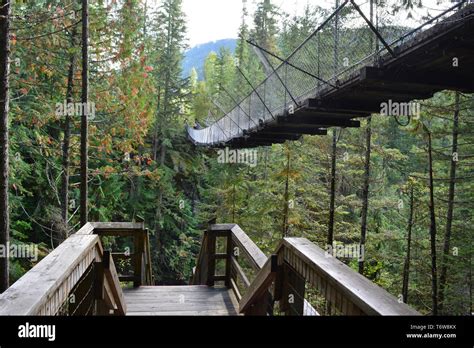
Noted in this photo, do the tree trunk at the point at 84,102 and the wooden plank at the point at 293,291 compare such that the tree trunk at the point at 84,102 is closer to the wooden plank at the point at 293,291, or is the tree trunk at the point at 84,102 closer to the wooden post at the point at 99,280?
the wooden post at the point at 99,280

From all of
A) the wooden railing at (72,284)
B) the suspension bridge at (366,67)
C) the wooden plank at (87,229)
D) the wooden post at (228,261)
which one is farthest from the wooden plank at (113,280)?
the suspension bridge at (366,67)

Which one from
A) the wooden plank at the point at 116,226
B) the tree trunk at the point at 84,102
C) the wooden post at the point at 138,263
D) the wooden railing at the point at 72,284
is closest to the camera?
the wooden railing at the point at 72,284

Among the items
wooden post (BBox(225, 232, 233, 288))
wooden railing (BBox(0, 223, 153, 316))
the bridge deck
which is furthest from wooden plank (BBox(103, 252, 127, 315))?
wooden post (BBox(225, 232, 233, 288))

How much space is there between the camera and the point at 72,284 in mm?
1812

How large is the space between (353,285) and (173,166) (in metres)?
15.7

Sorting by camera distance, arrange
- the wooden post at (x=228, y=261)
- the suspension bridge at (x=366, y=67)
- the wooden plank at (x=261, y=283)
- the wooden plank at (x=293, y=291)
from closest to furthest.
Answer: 1. the wooden plank at (x=293, y=291)
2. the wooden plank at (x=261, y=283)
3. the suspension bridge at (x=366, y=67)
4. the wooden post at (x=228, y=261)

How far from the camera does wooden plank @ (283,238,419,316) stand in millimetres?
1171

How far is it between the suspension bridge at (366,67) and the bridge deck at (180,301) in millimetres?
2352

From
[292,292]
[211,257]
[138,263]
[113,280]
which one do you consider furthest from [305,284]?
[138,263]

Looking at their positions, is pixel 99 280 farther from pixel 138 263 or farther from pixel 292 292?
pixel 138 263

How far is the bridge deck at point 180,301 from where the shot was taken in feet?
12.0

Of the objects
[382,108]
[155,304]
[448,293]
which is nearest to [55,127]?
[155,304]

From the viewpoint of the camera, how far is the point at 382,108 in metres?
4.73

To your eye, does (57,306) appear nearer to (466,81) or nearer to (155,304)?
(155,304)
